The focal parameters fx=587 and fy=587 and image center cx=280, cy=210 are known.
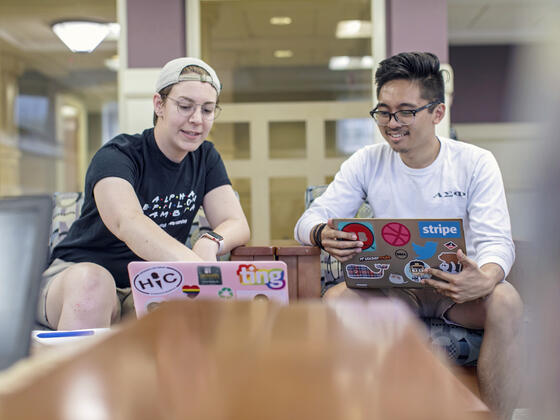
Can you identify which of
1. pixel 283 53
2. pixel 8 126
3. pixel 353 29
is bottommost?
pixel 8 126

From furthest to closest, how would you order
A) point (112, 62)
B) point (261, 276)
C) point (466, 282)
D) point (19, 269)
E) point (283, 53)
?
point (112, 62)
point (283, 53)
point (466, 282)
point (261, 276)
point (19, 269)

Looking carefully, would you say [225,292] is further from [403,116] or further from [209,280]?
[403,116]

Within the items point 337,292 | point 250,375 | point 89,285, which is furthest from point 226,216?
point 250,375

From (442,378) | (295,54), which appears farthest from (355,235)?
(295,54)

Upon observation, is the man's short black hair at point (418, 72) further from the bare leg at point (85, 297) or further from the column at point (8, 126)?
the column at point (8, 126)

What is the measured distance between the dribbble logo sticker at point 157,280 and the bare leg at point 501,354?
89 cm

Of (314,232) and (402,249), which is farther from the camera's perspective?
(314,232)

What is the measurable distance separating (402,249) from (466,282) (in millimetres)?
194

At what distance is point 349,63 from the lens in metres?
6.27

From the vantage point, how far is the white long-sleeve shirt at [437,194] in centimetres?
180

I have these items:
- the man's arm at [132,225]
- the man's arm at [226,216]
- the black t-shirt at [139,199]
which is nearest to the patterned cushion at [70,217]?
the man's arm at [226,216]

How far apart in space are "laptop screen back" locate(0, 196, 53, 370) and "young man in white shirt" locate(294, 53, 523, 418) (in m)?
1.17

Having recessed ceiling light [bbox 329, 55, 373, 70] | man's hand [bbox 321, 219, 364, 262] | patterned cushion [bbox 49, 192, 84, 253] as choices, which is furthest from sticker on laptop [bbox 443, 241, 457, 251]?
recessed ceiling light [bbox 329, 55, 373, 70]

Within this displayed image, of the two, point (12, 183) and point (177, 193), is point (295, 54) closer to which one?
point (177, 193)
